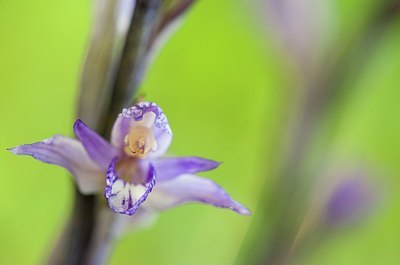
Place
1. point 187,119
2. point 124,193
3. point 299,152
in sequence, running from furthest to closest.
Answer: point 187,119
point 299,152
point 124,193

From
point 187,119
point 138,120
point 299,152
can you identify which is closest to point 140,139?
point 138,120

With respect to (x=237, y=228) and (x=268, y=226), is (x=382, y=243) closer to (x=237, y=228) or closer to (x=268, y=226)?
(x=237, y=228)

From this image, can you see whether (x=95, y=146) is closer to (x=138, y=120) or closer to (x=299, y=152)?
(x=138, y=120)

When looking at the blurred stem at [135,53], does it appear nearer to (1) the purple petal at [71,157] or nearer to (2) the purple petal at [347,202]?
(1) the purple petal at [71,157]

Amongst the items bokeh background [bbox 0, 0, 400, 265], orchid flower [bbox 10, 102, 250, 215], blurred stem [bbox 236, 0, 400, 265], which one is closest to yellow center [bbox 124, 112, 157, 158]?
orchid flower [bbox 10, 102, 250, 215]

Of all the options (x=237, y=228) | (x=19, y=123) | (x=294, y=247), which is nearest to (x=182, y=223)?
(x=237, y=228)

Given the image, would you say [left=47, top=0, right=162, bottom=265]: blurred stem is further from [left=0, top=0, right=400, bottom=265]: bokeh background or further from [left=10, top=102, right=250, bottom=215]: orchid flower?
[left=0, top=0, right=400, bottom=265]: bokeh background

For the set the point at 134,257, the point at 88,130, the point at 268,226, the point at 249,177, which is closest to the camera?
the point at 88,130
